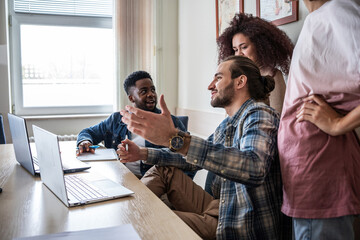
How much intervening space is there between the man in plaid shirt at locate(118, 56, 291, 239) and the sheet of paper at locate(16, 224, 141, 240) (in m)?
0.30

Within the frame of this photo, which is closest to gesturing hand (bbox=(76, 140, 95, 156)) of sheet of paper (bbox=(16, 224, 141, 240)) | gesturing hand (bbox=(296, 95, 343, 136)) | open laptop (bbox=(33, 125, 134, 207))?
open laptop (bbox=(33, 125, 134, 207))

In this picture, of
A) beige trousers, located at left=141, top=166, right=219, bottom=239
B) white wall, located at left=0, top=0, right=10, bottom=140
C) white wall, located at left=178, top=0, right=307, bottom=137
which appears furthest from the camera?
white wall, located at left=0, top=0, right=10, bottom=140

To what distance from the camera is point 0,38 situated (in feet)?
10.8

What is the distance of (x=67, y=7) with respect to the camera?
3.62 metres

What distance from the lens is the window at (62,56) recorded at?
11.6 ft

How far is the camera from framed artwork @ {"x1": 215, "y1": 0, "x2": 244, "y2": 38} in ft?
8.17

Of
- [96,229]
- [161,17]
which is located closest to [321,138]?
[96,229]

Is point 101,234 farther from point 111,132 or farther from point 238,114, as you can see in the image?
point 111,132

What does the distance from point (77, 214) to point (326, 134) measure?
0.83 metres

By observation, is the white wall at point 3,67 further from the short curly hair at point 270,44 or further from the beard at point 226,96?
the beard at point 226,96

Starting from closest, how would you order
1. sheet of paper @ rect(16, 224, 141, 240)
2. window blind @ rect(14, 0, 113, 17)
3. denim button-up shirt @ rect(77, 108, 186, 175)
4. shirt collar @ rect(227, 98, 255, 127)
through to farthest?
sheet of paper @ rect(16, 224, 141, 240) → shirt collar @ rect(227, 98, 255, 127) → denim button-up shirt @ rect(77, 108, 186, 175) → window blind @ rect(14, 0, 113, 17)

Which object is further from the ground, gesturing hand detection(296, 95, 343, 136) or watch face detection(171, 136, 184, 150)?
gesturing hand detection(296, 95, 343, 136)

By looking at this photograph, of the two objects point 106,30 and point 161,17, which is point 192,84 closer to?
point 161,17

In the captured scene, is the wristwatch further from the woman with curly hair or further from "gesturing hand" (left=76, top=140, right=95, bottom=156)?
"gesturing hand" (left=76, top=140, right=95, bottom=156)
